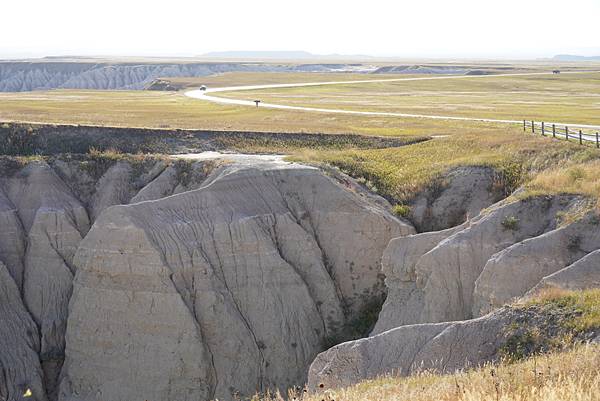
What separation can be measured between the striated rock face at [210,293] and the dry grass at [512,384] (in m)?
17.2

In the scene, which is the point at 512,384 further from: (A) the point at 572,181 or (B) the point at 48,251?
(B) the point at 48,251

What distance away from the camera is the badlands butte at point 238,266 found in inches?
1196

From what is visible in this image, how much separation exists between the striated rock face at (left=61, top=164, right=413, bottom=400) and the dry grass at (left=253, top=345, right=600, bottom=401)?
17151mm

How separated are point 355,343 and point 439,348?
257cm

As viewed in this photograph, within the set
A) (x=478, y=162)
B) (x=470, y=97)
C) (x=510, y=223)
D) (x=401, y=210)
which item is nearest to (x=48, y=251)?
(x=401, y=210)

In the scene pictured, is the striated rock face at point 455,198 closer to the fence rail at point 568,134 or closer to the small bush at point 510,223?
the small bush at point 510,223

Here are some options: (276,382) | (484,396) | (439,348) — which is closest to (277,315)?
(276,382)

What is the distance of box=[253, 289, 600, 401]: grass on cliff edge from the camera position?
520 inches

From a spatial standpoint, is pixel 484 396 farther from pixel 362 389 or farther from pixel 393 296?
pixel 393 296

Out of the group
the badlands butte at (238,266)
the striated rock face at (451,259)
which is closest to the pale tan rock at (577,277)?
the badlands butte at (238,266)

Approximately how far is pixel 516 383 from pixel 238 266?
21738 mm

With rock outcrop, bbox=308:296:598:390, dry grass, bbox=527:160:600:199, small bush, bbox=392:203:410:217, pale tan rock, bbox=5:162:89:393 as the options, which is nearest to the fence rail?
dry grass, bbox=527:160:600:199

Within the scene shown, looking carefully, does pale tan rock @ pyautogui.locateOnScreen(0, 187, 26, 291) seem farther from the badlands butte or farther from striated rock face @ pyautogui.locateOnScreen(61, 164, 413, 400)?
striated rock face @ pyautogui.locateOnScreen(61, 164, 413, 400)

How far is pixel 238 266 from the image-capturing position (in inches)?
1395
